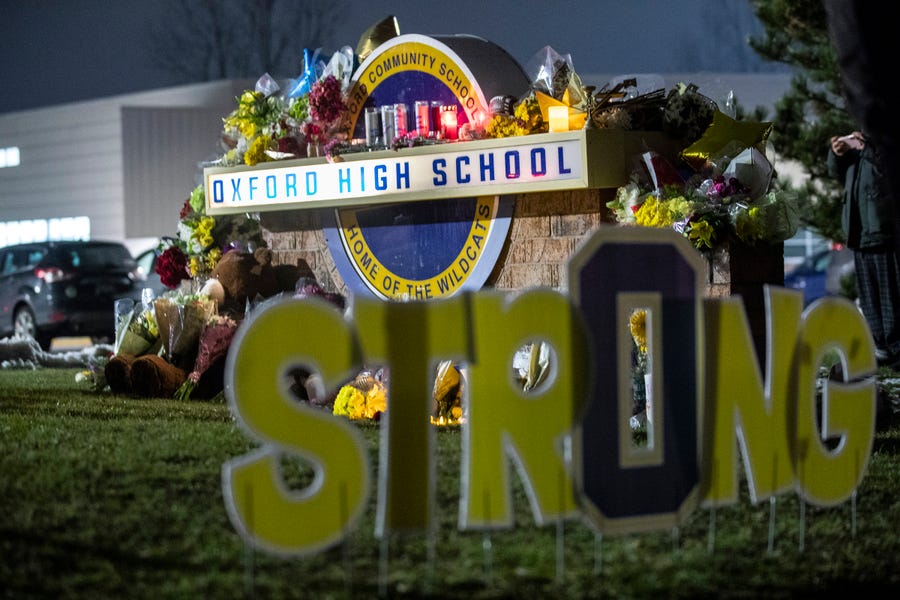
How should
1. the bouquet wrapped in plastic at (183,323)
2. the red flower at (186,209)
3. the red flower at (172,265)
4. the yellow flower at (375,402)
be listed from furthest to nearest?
the red flower at (186,209) → the red flower at (172,265) → the bouquet wrapped in plastic at (183,323) → the yellow flower at (375,402)

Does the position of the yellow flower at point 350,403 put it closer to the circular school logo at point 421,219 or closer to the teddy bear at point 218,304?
the circular school logo at point 421,219

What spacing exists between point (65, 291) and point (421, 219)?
10.2 metres

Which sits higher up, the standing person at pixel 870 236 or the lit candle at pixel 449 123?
the lit candle at pixel 449 123

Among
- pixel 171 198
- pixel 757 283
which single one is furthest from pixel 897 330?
pixel 171 198

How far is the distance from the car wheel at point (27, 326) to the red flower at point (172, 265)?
7984mm

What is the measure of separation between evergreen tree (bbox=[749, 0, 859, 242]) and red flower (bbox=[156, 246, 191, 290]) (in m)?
6.87

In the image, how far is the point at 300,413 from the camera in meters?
4.80

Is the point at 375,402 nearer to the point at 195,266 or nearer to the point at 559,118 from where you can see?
the point at 559,118

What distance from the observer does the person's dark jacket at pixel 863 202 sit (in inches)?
458

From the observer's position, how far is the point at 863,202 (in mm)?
11742

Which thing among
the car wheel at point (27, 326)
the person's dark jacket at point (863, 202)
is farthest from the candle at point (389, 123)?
the car wheel at point (27, 326)

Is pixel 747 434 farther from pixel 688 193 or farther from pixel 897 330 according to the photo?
pixel 897 330

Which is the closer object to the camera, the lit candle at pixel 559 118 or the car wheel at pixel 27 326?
the lit candle at pixel 559 118

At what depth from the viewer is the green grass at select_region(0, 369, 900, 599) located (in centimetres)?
502
